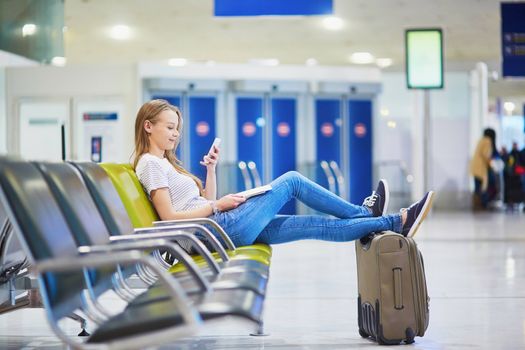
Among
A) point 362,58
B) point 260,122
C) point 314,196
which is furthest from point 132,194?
point 362,58

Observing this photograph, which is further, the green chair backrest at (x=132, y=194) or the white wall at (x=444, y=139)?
the white wall at (x=444, y=139)

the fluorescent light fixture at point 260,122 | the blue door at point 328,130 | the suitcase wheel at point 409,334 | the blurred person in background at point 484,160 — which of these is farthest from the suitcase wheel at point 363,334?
the blurred person in background at point 484,160

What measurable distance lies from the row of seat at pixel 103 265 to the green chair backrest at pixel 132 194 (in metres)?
0.12

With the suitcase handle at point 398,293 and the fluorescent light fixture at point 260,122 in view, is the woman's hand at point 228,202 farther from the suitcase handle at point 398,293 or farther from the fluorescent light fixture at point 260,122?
the fluorescent light fixture at point 260,122

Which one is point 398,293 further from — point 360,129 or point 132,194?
point 360,129

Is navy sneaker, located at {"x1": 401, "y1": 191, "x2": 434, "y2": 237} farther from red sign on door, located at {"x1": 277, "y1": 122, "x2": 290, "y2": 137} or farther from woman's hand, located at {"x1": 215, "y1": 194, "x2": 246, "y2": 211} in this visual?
red sign on door, located at {"x1": 277, "y1": 122, "x2": 290, "y2": 137}

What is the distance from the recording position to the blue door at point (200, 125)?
15141 mm

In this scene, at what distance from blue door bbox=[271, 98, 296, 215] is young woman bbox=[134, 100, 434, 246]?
11.0 m

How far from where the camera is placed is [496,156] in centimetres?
1950

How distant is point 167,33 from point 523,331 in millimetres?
12015

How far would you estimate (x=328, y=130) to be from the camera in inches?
637

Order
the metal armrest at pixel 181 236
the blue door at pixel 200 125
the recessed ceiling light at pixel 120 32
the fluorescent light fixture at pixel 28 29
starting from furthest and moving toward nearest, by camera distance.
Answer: the recessed ceiling light at pixel 120 32, the blue door at pixel 200 125, the fluorescent light fixture at pixel 28 29, the metal armrest at pixel 181 236

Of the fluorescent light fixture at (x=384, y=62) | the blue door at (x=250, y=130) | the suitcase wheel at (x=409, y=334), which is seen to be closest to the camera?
the suitcase wheel at (x=409, y=334)

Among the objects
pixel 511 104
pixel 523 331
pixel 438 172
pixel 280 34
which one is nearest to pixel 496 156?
pixel 438 172
